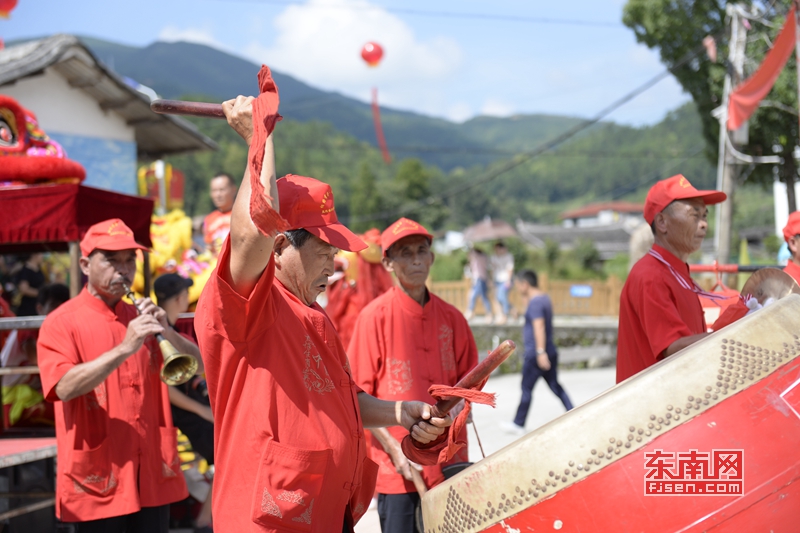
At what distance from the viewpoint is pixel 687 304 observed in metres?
3.19

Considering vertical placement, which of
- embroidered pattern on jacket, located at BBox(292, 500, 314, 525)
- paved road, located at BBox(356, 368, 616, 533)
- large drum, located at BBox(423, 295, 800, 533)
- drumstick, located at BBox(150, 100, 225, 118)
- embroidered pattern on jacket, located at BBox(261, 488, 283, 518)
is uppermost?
drumstick, located at BBox(150, 100, 225, 118)

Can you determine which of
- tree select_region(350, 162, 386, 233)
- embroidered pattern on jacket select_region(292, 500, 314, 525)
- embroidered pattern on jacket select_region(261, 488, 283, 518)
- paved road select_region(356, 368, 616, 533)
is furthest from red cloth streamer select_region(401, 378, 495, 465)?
tree select_region(350, 162, 386, 233)

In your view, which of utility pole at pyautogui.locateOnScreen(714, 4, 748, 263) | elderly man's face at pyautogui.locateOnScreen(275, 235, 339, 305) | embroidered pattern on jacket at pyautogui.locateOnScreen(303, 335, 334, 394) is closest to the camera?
embroidered pattern on jacket at pyautogui.locateOnScreen(303, 335, 334, 394)

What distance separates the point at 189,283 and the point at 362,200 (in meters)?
58.5

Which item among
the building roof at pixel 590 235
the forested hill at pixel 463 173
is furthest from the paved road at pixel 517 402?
the building roof at pixel 590 235

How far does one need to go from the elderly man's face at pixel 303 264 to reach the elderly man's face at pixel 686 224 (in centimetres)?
188

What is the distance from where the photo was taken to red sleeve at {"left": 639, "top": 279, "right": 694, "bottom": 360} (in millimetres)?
2992

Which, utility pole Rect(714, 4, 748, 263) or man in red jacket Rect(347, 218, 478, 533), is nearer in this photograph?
man in red jacket Rect(347, 218, 478, 533)

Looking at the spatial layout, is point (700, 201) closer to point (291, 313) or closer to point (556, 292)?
point (291, 313)

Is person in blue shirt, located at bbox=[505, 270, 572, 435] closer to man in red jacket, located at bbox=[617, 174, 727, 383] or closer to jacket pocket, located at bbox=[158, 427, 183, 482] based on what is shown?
man in red jacket, located at bbox=[617, 174, 727, 383]

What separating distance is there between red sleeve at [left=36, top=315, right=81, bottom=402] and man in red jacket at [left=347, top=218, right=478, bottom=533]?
1.35m

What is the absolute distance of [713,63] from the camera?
1566cm

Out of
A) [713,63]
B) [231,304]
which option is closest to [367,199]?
[713,63]

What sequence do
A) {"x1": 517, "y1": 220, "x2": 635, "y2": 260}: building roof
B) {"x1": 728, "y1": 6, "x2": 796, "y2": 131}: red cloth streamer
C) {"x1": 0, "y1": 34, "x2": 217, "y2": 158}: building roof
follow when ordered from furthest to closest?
{"x1": 517, "y1": 220, "x2": 635, "y2": 260}: building roof, {"x1": 0, "y1": 34, "x2": 217, "y2": 158}: building roof, {"x1": 728, "y1": 6, "x2": 796, "y2": 131}: red cloth streamer
